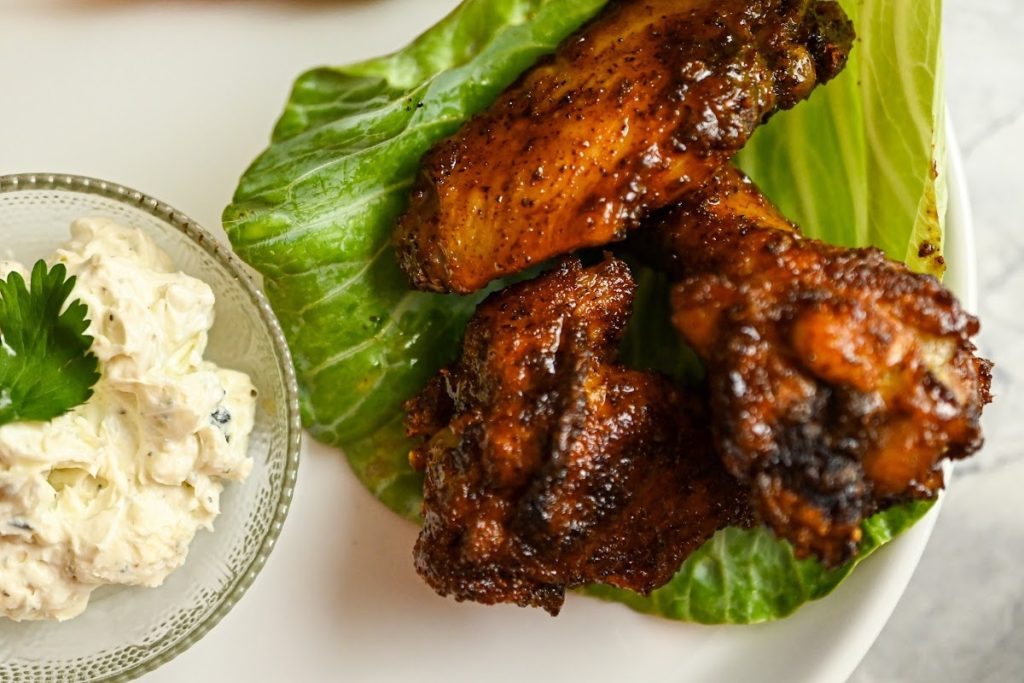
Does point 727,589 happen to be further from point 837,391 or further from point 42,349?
point 42,349

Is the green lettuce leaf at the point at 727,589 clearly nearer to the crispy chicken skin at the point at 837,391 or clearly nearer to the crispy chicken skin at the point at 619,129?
the crispy chicken skin at the point at 837,391

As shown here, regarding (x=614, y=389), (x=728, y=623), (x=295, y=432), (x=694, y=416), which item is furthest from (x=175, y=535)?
(x=728, y=623)

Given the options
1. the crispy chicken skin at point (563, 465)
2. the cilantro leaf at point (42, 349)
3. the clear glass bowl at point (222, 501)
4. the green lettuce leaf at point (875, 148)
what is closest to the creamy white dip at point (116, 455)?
the cilantro leaf at point (42, 349)

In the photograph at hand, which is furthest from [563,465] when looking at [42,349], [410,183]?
[42,349]

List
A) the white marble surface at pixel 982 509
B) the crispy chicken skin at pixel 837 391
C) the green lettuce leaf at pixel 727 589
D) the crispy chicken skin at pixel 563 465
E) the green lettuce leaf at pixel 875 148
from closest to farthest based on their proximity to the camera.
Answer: the crispy chicken skin at pixel 837 391 → the crispy chicken skin at pixel 563 465 → the green lettuce leaf at pixel 875 148 → the green lettuce leaf at pixel 727 589 → the white marble surface at pixel 982 509

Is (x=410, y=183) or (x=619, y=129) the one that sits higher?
(x=619, y=129)

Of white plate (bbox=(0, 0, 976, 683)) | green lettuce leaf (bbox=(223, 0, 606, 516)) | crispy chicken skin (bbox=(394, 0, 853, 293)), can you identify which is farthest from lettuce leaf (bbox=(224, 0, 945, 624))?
crispy chicken skin (bbox=(394, 0, 853, 293))
